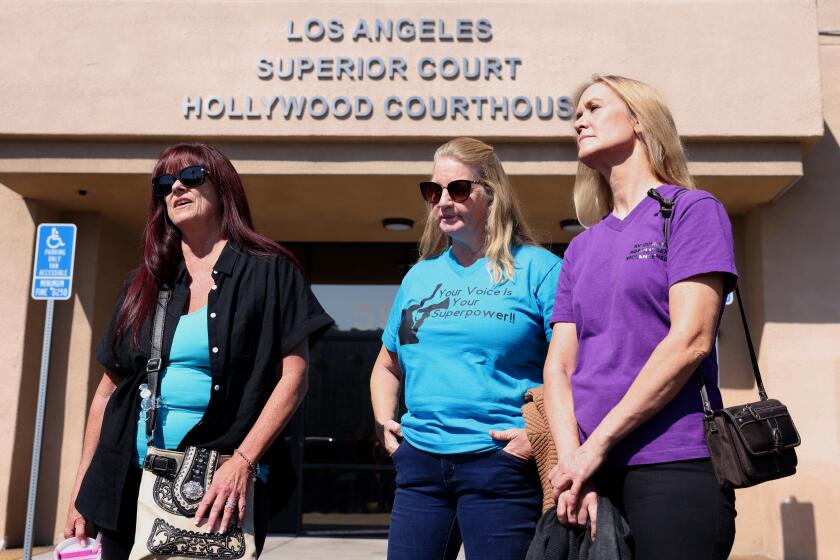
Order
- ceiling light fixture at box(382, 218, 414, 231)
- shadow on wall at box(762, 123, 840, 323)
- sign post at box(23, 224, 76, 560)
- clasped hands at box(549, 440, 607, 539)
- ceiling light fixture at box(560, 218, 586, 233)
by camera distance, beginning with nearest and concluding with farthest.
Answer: clasped hands at box(549, 440, 607, 539)
sign post at box(23, 224, 76, 560)
shadow on wall at box(762, 123, 840, 323)
ceiling light fixture at box(560, 218, 586, 233)
ceiling light fixture at box(382, 218, 414, 231)

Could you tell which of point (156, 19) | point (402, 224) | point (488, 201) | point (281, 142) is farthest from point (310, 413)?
point (488, 201)

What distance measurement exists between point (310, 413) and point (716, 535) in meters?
7.87

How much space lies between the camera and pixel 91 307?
8562 mm

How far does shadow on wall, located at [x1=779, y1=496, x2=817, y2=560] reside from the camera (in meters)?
7.49

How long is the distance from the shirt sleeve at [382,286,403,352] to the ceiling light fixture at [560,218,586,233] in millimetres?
5889

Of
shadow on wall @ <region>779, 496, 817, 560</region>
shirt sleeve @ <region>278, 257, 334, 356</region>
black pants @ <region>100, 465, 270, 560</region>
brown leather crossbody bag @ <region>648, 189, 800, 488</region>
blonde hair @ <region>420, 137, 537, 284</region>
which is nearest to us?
brown leather crossbody bag @ <region>648, 189, 800, 488</region>

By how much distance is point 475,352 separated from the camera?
2.58m

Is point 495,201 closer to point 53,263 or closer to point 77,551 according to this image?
point 77,551

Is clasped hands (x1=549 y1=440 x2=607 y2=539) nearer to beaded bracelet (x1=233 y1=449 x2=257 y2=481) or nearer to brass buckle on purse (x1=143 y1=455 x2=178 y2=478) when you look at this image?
beaded bracelet (x1=233 y1=449 x2=257 y2=481)

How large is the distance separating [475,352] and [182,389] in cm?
88

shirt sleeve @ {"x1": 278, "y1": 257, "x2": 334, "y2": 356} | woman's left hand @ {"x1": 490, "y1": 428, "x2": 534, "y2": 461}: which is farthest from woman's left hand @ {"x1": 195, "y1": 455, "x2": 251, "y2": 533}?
woman's left hand @ {"x1": 490, "y1": 428, "x2": 534, "y2": 461}

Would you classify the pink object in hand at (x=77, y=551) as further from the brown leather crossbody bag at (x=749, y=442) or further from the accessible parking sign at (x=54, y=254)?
the accessible parking sign at (x=54, y=254)

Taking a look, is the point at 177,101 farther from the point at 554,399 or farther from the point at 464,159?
the point at 554,399

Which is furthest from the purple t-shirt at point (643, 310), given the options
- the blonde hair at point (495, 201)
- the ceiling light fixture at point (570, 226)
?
the ceiling light fixture at point (570, 226)
